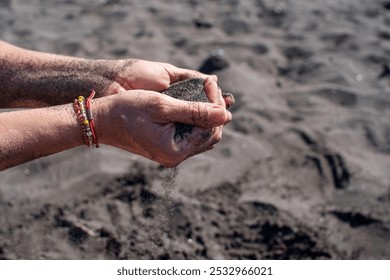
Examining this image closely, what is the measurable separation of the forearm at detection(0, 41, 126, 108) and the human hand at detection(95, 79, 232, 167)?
383mm

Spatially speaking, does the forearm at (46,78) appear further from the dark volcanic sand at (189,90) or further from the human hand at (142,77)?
the dark volcanic sand at (189,90)

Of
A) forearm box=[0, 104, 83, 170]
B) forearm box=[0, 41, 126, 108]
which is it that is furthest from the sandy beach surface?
forearm box=[0, 104, 83, 170]

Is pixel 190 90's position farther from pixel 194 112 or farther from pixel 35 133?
pixel 35 133

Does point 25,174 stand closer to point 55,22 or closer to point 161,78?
point 161,78

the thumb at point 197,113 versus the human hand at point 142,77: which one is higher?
the thumb at point 197,113

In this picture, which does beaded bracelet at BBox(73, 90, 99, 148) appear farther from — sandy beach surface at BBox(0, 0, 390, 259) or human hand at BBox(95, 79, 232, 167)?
sandy beach surface at BBox(0, 0, 390, 259)

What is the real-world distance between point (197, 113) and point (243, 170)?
1248 mm

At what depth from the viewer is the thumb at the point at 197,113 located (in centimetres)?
212

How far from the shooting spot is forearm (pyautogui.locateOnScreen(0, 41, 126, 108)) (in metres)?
2.47

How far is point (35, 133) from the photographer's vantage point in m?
2.05

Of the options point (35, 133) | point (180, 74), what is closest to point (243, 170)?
point (180, 74)

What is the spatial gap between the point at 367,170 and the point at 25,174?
92.5 inches

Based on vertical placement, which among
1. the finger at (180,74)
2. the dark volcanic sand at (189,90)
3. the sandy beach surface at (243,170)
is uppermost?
the dark volcanic sand at (189,90)

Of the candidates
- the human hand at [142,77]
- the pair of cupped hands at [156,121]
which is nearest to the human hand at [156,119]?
the pair of cupped hands at [156,121]
